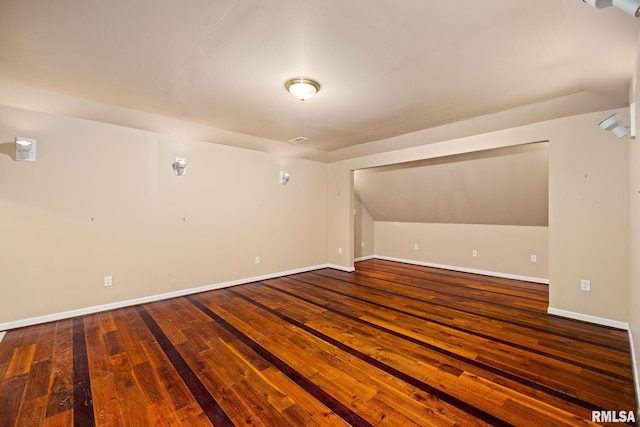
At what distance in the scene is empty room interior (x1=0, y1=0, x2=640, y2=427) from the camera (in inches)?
69.9

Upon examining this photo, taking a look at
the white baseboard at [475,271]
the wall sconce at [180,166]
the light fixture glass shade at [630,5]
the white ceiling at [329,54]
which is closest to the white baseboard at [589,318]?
the white baseboard at [475,271]

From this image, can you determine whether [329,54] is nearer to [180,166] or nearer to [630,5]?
[630,5]

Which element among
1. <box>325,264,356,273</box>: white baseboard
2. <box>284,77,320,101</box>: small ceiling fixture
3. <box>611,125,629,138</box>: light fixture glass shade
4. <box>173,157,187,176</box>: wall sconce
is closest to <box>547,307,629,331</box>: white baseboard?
<box>611,125,629,138</box>: light fixture glass shade

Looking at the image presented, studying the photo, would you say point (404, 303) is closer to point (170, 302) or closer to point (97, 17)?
point (170, 302)

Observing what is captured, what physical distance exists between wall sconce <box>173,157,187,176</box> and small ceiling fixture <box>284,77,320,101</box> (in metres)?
2.04

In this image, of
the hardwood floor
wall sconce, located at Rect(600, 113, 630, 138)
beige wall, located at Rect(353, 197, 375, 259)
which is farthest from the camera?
beige wall, located at Rect(353, 197, 375, 259)

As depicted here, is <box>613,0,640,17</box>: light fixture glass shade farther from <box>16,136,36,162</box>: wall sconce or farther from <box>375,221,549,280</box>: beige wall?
<box>375,221,549,280</box>: beige wall

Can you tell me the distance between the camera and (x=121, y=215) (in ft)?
11.8

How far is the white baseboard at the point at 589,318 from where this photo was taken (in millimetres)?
2926

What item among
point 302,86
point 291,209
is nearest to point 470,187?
point 291,209

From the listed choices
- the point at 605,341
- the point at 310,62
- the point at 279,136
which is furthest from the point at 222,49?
the point at 605,341

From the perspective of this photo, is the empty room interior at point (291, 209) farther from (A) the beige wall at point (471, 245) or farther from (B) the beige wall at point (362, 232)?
(B) the beige wall at point (362, 232)

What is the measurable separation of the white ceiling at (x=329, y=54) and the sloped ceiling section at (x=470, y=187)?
3.89ft

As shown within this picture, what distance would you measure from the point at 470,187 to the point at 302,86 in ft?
12.6
